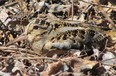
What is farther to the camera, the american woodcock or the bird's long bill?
the bird's long bill

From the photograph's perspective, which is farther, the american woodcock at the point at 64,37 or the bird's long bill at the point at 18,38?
the bird's long bill at the point at 18,38

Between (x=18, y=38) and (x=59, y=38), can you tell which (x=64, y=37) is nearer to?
(x=59, y=38)

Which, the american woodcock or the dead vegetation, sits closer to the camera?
the dead vegetation

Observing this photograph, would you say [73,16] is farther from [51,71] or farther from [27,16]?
[51,71]

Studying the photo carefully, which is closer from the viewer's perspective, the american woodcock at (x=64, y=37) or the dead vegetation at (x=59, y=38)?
the dead vegetation at (x=59, y=38)

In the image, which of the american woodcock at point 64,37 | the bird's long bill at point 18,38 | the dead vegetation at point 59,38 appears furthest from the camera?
the bird's long bill at point 18,38

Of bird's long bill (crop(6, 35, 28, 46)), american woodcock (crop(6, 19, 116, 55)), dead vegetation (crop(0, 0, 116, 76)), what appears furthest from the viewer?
bird's long bill (crop(6, 35, 28, 46))

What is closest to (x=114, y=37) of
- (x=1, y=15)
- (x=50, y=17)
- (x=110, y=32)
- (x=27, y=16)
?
(x=110, y=32)

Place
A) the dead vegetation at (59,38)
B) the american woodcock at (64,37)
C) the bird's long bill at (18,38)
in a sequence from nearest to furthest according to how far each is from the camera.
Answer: the dead vegetation at (59,38) < the american woodcock at (64,37) < the bird's long bill at (18,38)

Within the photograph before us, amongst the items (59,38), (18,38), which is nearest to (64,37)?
(59,38)

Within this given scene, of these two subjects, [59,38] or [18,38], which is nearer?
[59,38]

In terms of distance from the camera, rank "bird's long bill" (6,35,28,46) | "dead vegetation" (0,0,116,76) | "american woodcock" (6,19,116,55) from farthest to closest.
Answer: "bird's long bill" (6,35,28,46)
"american woodcock" (6,19,116,55)
"dead vegetation" (0,0,116,76)

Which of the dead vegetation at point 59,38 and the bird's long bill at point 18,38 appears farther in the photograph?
the bird's long bill at point 18,38
